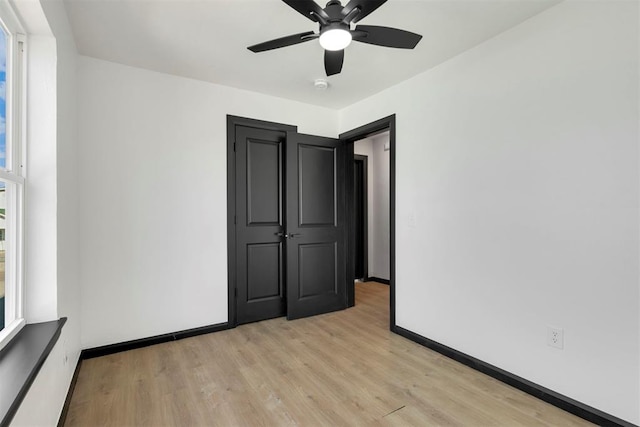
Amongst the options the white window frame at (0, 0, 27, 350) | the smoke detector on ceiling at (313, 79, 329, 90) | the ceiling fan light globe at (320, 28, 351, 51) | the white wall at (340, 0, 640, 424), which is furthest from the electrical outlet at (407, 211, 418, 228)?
the white window frame at (0, 0, 27, 350)

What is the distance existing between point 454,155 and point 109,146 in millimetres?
2876

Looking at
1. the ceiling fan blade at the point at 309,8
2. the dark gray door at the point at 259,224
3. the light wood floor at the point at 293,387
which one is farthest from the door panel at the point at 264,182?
the ceiling fan blade at the point at 309,8

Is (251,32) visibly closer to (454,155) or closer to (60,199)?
(60,199)

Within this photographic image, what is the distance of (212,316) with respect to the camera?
3.12 metres

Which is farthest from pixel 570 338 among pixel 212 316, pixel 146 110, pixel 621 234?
pixel 146 110

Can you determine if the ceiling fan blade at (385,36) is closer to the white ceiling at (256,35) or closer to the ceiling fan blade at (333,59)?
the ceiling fan blade at (333,59)

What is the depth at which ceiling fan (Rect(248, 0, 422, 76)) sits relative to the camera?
1536mm

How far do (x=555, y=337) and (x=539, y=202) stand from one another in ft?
2.79

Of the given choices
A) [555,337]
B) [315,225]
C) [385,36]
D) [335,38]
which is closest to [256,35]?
[335,38]

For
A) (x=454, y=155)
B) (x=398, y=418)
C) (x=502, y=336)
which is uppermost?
(x=454, y=155)

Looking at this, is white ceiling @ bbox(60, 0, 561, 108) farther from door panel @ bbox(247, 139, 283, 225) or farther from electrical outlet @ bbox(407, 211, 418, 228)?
electrical outlet @ bbox(407, 211, 418, 228)

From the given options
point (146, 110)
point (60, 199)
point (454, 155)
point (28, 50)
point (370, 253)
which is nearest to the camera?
point (28, 50)

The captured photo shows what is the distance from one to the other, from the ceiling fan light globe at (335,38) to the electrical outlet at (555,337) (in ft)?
7.02

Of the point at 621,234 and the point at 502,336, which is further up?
the point at 621,234
